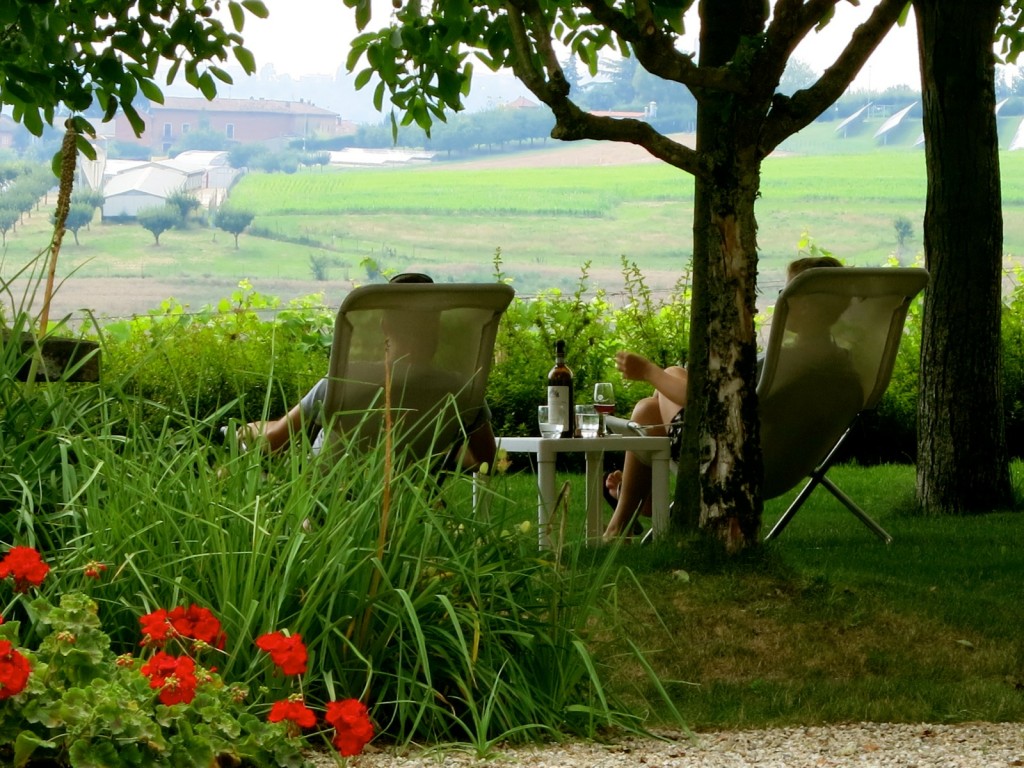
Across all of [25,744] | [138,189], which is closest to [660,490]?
[25,744]

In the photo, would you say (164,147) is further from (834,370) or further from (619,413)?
(834,370)

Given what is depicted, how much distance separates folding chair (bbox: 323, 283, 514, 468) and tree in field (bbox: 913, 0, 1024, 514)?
7.84 feet

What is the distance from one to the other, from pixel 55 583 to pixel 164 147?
24211 millimetres

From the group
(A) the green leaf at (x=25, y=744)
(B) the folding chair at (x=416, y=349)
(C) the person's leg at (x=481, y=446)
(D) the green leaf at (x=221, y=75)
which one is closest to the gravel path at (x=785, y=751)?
(A) the green leaf at (x=25, y=744)

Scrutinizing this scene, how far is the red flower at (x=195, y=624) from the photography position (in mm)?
2012

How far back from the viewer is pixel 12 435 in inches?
104

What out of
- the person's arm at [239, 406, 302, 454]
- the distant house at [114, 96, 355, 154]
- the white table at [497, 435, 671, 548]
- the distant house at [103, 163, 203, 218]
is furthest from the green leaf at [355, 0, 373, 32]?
the distant house at [114, 96, 355, 154]

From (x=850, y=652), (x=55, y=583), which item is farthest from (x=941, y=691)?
(x=55, y=583)

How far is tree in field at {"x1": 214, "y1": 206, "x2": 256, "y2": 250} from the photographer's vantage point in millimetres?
22225

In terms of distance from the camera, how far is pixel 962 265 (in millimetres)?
5684

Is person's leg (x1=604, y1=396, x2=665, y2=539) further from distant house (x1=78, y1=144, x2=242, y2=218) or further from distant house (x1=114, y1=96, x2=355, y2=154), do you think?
distant house (x1=114, y1=96, x2=355, y2=154)

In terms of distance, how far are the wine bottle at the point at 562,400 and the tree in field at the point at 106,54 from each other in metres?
1.69

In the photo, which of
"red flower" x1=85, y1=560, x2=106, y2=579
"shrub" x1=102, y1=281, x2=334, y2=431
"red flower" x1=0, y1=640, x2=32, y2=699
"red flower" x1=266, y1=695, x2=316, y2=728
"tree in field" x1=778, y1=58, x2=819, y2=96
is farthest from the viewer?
"tree in field" x1=778, y1=58, x2=819, y2=96

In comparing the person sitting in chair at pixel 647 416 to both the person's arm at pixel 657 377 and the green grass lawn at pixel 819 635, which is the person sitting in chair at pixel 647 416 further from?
the green grass lawn at pixel 819 635
